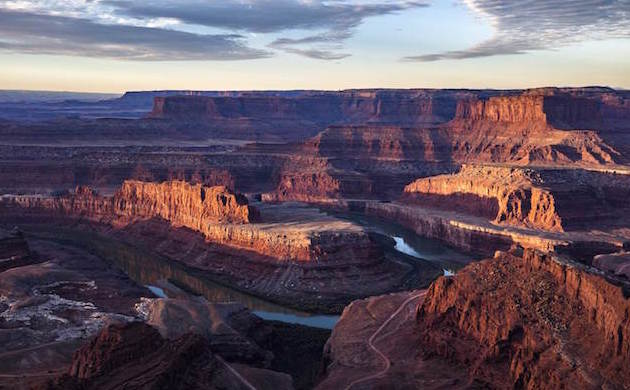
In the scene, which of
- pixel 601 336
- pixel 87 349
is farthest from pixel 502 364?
pixel 87 349

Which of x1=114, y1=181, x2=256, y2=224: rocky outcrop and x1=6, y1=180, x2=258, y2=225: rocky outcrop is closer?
x1=114, y1=181, x2=256, y2=224: rocky outcrop

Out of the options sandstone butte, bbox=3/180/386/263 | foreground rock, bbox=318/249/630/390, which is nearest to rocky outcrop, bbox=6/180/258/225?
sandstone butte, bbox=3/180/386/263

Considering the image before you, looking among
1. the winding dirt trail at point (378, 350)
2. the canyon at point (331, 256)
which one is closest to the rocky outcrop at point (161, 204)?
the canyon at point (331, 256)

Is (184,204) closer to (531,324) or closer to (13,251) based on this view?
(13,251)

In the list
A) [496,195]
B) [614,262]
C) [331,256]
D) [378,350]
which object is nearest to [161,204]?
[331,256]

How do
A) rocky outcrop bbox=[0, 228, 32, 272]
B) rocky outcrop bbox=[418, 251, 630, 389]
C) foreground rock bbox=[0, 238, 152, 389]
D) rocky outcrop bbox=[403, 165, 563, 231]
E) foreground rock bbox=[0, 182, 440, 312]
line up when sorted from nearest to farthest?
rocky outcrop bbox=[418, 251, 630, 389]
foreground rock bbox=[0, 238, 152, 389]
foreground rock bbox=[0, 182, 440, 312]
rocky outcrop bbox=[0, 228, 32, 272]
rocky outcrop bbox=[403, 165, 563, 231]

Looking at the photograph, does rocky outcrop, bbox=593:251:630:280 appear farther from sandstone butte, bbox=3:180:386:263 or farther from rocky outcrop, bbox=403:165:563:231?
sandstone butte, bbox=3:180:386:263

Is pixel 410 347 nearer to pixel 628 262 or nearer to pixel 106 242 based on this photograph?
pixel 628 262
